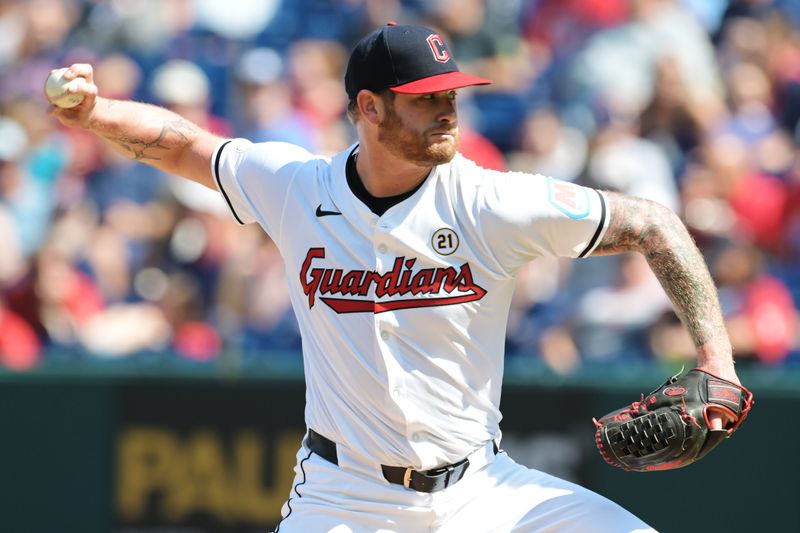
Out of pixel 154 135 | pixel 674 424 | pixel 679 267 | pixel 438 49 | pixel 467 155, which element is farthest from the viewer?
pixel 467 155

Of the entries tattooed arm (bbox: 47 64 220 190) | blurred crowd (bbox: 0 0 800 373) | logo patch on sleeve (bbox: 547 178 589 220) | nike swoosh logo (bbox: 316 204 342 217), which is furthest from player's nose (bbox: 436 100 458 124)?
blurred crowd (bbox: 0 0 800 373)

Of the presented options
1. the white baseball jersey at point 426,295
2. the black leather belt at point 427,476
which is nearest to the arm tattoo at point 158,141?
the white baseball jersey at point 426,295

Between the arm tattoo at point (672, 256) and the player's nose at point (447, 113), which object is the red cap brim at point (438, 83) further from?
the arm tattoo at point (672, 256)

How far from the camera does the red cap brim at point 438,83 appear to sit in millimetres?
4277

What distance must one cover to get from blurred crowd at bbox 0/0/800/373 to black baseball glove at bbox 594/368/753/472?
11.8 feet

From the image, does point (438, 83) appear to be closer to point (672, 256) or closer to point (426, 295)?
point (426, 295)

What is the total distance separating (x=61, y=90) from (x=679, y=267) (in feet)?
7.46

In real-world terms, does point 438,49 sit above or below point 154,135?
above

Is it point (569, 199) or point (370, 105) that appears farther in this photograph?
point (370, 105)

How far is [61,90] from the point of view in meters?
4.56

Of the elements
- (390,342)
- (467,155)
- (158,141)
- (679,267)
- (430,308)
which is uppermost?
(467,155)

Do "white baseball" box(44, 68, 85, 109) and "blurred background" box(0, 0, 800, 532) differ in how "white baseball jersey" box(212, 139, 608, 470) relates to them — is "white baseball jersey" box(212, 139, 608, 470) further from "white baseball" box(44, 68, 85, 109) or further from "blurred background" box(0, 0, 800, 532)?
"blurred background" box(0, 0, 800, 532)

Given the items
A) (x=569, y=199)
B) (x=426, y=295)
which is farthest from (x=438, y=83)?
(x=426, y=295)

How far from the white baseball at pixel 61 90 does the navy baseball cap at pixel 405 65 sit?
100cm
